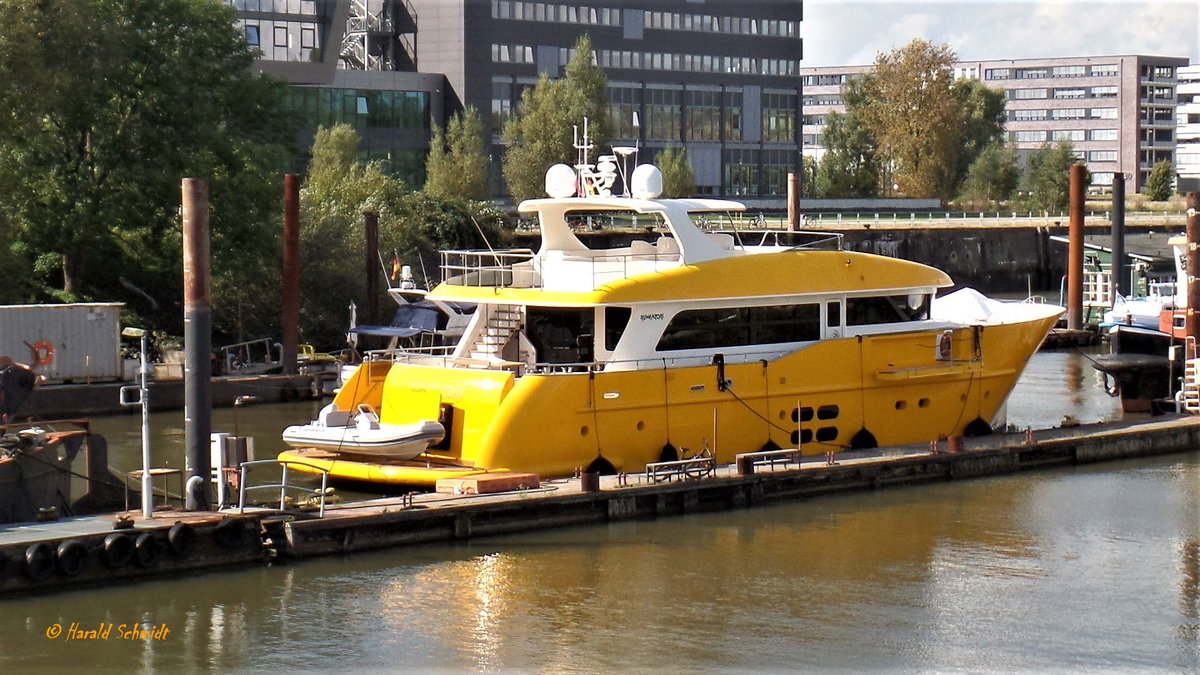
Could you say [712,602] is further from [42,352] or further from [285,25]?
[285,25]

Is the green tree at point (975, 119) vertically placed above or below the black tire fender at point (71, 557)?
above

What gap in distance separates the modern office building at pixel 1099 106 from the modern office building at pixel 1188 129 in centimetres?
251

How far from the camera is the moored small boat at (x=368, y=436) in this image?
23359mm

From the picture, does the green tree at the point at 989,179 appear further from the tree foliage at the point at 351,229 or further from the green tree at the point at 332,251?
the green tree at the point at 332,251

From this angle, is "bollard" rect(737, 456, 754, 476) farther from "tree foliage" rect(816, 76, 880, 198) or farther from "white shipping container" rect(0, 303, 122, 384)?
"tree foliage" rect(816, 76, 880, 198)

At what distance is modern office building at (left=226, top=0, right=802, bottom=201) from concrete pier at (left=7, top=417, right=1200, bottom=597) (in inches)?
1752

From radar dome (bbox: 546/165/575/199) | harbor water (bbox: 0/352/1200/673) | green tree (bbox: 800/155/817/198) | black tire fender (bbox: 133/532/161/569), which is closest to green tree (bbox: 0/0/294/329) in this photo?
radar dome (bbox: 546/165/575/199)

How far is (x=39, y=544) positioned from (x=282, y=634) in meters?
2.93

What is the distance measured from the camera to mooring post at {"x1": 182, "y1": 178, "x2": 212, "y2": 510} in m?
20.5

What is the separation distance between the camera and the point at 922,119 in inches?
3910

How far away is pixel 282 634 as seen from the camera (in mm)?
18266

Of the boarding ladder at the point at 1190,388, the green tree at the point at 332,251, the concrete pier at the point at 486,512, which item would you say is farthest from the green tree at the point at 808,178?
the concrete pier at the point at 486,512

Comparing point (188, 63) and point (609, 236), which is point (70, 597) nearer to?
point (188, 63)

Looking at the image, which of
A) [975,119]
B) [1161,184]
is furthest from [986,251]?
[1161,184]
